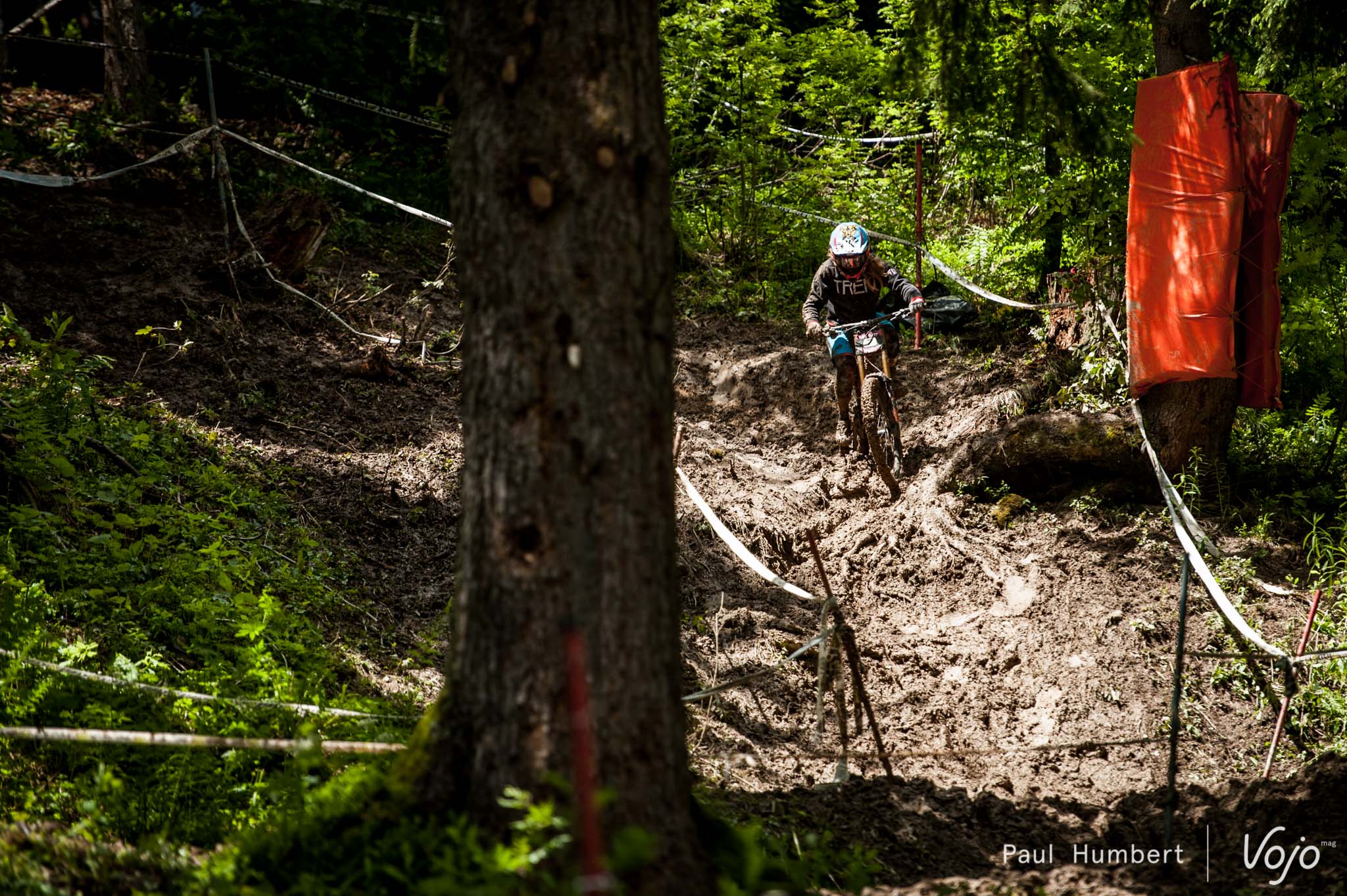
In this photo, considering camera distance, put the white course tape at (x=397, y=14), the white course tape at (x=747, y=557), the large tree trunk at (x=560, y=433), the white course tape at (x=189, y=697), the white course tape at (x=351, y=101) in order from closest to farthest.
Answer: the large tree trunk at (x=560, y=433) < the white course tape at (x=189, y=697) < the white course tape at (x=397, y=14) < the white course tape at (x=747, y=557) < the white course tape at (x=351, y=101)

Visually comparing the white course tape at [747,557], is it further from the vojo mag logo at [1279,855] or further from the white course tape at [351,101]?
the white course tape at [351,101]

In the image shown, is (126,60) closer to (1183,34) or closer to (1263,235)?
(1183,34)

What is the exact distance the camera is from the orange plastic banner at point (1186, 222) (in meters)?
6.80

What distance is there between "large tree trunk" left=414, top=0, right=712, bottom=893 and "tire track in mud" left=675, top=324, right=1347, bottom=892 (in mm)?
1831

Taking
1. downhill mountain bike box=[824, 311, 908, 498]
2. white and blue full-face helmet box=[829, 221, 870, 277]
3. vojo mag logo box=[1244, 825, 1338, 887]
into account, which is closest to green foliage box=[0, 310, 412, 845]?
vojo mag logo box=[1244, 825, 1338, 887]

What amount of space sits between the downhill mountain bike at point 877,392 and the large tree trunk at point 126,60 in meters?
8.60

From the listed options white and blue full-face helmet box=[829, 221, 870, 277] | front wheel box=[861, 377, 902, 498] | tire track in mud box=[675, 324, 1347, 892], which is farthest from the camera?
white and blue full-face helmet box=[829, 221, 870, 277]

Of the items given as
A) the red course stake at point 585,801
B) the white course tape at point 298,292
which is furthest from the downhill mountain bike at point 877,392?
the red course stake at point 585,801

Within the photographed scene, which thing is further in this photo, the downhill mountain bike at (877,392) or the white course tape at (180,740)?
the downhill mountain bike at (877,392)

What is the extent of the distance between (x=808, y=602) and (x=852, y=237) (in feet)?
11.5

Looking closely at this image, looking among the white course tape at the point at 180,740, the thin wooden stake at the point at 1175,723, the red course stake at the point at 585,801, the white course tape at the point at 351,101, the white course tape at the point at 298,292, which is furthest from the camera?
the white course tape at the point at 351,101

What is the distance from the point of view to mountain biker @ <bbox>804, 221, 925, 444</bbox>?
339 inches

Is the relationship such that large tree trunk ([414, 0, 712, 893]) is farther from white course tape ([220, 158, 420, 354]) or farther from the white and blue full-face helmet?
white course tape ([220, 158, 420, 354])

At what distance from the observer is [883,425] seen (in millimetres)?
8570
